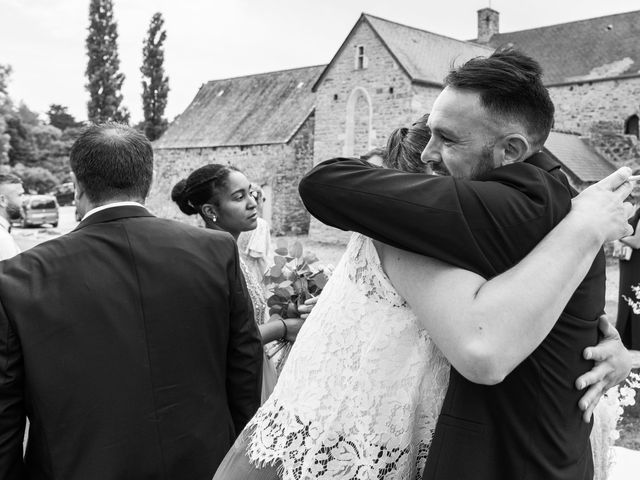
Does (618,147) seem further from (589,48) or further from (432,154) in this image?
(432,154)

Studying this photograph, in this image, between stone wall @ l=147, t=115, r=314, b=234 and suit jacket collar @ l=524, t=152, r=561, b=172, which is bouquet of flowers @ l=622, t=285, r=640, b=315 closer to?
suit jacket collar @ l=524, t=152, r=561, b=172

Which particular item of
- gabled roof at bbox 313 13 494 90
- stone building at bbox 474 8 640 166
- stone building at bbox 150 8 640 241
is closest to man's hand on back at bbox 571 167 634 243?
stone building at bbox 150 8 640 241

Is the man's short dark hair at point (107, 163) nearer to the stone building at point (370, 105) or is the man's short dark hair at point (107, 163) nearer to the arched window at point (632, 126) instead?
the stone building at point (370, 105)

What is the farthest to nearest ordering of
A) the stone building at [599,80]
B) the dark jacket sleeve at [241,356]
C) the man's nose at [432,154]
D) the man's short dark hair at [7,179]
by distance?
the stone building at [599,80], the man's short dark hair at [7,179], the dark jacket sleeve at [241,356], the man's nose at [432,154]

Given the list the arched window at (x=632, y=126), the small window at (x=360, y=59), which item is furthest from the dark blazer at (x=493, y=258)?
the arched window at (x=632, y=126)

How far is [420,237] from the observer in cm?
143

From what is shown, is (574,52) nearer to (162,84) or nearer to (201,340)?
(162,84)

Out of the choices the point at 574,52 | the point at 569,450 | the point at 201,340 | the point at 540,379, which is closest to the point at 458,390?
the point at 540,379

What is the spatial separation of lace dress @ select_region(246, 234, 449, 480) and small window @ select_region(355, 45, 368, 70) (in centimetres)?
2600

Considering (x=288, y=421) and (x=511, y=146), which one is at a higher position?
(x=511, y=146)

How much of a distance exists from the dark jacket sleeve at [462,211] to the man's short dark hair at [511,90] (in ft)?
0.48

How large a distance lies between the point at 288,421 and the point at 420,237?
27.2 inches

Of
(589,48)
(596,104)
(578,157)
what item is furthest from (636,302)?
(589,48)

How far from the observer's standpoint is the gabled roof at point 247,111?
3334cm
